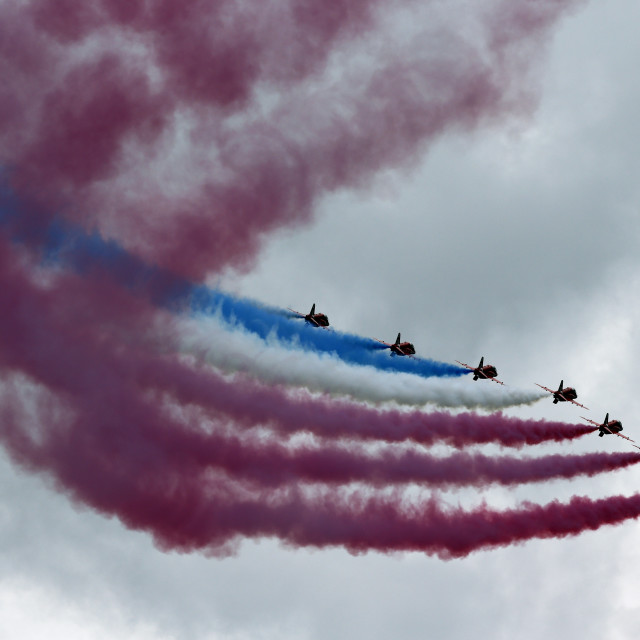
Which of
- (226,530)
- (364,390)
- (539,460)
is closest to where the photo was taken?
(226,530)

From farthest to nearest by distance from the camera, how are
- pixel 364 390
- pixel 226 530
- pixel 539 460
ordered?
1. pixel 539 460
2. pixel 364 390
3. pixel 226 530

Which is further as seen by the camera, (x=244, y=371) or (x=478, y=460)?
(x=478, y=460)

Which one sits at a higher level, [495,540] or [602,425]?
[602,425]

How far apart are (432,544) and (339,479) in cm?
593

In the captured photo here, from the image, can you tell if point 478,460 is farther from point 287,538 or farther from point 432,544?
point 287,538

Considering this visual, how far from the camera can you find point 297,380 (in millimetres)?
68750

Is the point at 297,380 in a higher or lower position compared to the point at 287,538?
higher

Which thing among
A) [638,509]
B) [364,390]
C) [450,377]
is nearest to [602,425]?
[638,509]

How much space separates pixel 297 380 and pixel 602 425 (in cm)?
2013

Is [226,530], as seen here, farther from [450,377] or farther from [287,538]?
[450,377]

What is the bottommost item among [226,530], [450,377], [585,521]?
[226,530]

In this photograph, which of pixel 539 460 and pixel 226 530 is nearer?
pixel 226 530

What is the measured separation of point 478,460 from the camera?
243 ft

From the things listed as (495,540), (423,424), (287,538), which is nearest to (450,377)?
(423,424)
